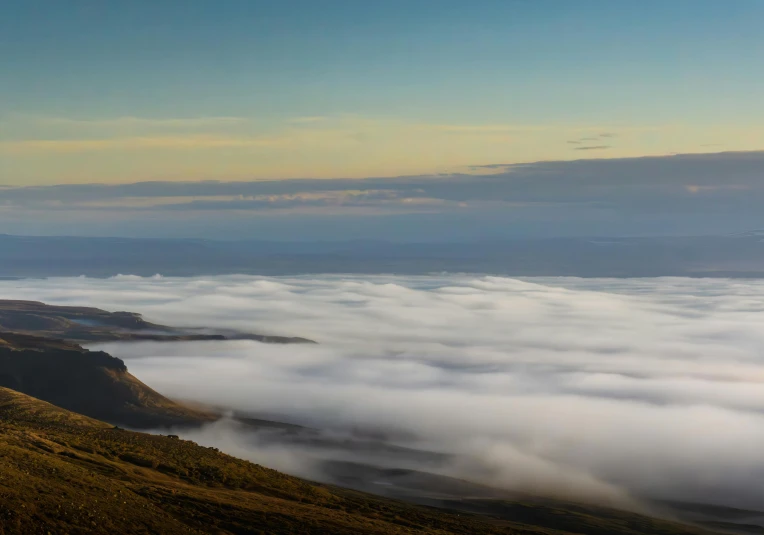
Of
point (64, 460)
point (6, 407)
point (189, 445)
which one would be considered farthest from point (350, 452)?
point (64, 460)

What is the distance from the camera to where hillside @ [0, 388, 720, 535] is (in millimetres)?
50125

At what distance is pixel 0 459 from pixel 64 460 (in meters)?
8.29

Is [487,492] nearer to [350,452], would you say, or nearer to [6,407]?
[350,452]

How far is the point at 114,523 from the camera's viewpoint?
5116cm

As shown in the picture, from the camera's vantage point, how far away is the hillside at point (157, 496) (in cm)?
5012

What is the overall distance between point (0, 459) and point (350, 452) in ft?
482

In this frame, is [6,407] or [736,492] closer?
[6,407]

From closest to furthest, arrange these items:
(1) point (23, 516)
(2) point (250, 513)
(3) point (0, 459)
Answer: (1) point (23, 516) < (3) point (0, 459) < (2) point (250, 513)

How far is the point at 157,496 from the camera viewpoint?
194 feet

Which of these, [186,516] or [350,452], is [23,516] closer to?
[186,516]

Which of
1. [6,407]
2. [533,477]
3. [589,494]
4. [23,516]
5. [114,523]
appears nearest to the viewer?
[23,516]

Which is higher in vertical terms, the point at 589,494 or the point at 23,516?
the point at 23,516

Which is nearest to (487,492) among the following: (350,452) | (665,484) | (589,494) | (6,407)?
(589,494)

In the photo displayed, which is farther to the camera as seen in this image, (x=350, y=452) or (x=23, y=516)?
(x=350, y=452)
